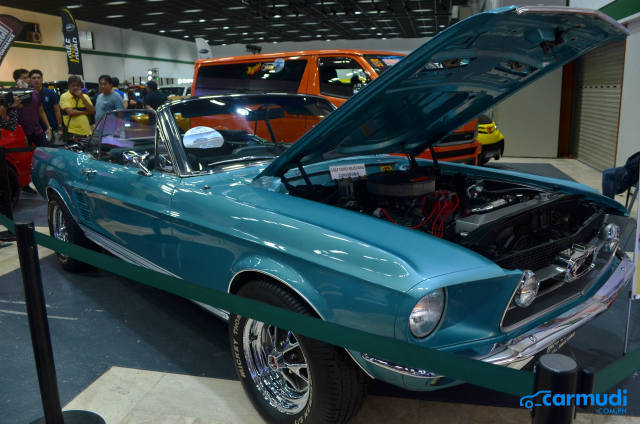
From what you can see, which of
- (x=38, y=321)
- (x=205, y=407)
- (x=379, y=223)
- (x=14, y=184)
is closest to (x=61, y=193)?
(x=38, y=321)

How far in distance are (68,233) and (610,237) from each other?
387cm

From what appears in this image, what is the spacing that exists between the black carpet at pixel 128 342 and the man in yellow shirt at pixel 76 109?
4.06m

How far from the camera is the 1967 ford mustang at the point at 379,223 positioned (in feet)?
5.84

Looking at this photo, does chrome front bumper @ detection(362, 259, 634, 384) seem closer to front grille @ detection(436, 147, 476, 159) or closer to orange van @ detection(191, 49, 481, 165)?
orange van @ detection(191, 49, 481, 165)

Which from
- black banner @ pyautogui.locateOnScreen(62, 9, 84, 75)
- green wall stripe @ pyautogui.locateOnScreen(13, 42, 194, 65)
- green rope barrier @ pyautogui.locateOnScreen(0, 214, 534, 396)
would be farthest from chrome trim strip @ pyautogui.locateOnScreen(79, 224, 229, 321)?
green wall stripe @ pyautogui.locateOnScreen(13, 42, 194, 65)

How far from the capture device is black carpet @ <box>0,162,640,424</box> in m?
2.56

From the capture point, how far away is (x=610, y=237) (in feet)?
8.18

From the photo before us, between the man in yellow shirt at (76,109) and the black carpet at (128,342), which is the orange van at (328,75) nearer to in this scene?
the man in yellow shirt at (76,109)

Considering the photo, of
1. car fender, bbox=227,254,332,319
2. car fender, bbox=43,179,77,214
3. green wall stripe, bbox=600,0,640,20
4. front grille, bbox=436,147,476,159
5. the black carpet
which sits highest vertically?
green wall stripe, bbox=600,0,640,20

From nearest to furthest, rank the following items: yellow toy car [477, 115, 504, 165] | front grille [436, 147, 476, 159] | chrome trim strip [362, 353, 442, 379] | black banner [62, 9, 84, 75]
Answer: chrome trim strip [362, 353, 442, 379]
front grille [436, 147, 476, 159]
yellow toy car [477, 115, 504, 165]
black banner [62, 9, 84, 75]

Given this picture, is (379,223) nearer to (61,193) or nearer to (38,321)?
(38,321)

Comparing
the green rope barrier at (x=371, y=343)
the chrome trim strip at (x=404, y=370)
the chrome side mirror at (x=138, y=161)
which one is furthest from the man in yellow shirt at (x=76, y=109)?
the chrome trim strip at (x=404, y=370)

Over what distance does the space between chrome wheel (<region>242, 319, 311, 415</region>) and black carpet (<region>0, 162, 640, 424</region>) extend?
48 cm

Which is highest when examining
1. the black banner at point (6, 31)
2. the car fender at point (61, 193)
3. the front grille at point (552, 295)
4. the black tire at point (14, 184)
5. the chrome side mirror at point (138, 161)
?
the black banner at point (6, 31)
